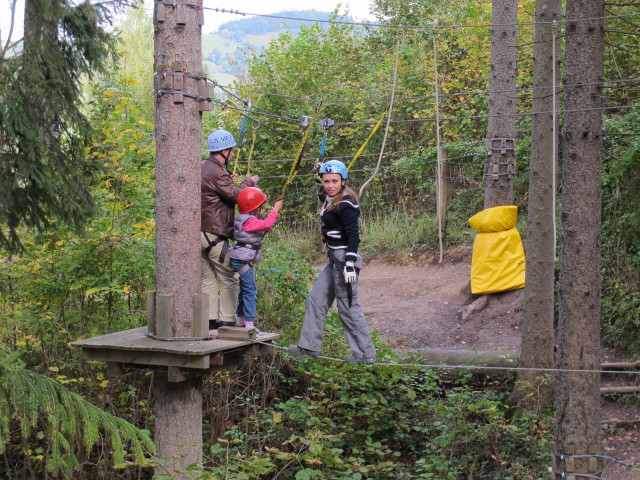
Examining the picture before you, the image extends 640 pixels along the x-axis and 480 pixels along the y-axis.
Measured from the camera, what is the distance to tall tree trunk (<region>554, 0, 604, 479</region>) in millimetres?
6055

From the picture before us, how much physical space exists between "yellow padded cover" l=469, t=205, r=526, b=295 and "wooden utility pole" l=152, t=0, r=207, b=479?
6130 mm

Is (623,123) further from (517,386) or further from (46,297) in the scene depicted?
(46,297)

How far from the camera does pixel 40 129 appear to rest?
5.91 m

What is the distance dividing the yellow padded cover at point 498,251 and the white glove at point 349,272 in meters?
5.43

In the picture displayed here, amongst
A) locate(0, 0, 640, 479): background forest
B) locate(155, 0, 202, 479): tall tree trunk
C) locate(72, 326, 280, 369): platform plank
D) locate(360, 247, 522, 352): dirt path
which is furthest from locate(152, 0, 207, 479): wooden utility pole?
locate(360, 247, 522, 352): dirt path

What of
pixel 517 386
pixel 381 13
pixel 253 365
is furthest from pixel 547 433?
pixel 381 13

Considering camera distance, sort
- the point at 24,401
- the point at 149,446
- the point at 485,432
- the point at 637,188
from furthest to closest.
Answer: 1. the point at 637,188
2. the point at 485,432
3. the point at 149,446
4. the point at 24,401

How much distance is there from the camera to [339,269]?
218 inches

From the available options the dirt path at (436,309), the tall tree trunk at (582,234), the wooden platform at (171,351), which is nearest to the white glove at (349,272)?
the wooden platform at (171,351)

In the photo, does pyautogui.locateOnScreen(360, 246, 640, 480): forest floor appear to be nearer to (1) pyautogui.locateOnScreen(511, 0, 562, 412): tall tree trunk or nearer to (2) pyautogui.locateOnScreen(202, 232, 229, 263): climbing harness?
(1) pyautogui.locateOnScreen(511, 0, 562, 412): tall tree trunk

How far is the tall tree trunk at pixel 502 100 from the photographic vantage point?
32.8 feet

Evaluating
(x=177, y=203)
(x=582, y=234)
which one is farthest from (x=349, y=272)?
(x=582, y=234)

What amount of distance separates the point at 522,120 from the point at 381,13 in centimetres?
950

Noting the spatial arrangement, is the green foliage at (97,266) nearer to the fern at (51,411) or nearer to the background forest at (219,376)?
the background forest at (219,376)
